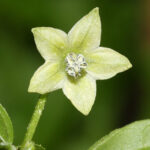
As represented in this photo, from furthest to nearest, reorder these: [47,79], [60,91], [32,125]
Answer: [60,91], [47,79], [32,125]

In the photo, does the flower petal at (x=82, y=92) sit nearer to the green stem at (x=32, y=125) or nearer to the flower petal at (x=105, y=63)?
the flower petal at (x=105, y=63)

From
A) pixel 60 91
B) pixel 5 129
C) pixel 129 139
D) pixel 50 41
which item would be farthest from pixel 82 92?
pixel 60 91

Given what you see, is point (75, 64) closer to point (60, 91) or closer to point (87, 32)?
point (87, 32)

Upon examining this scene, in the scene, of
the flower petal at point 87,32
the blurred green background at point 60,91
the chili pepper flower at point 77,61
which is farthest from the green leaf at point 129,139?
the blurred green background at point 60,91

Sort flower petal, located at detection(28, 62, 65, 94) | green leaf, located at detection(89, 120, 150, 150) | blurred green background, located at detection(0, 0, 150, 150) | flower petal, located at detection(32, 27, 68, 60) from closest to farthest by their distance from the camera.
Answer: green leaf, located at detection(89, 120, 150, 150) → flower petal, located at detection(28, 62, 65, 94) → flower petal, located at detection(32, 27, 68, 60) → blurred green background, located at detection(0, 0, 150, 150)

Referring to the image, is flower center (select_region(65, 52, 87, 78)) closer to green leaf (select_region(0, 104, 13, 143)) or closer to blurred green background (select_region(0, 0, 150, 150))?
green leaf (select_region(0, 104, 13, 143))

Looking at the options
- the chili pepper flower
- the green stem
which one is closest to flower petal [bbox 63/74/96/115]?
the chili pepper flower
